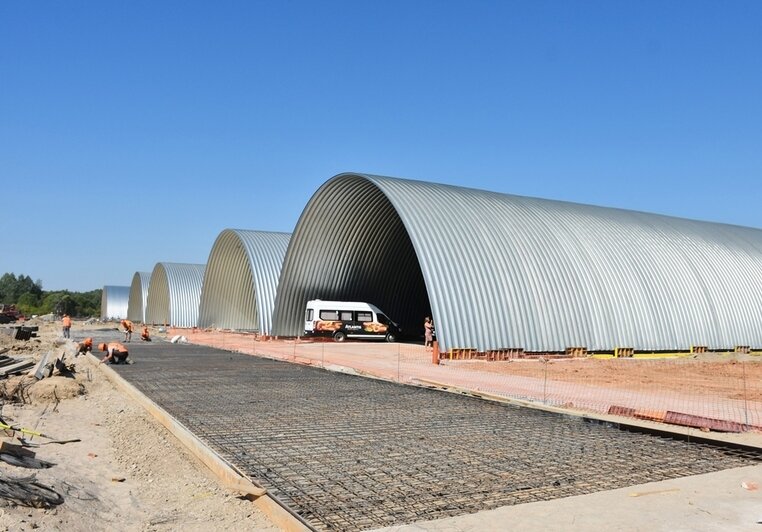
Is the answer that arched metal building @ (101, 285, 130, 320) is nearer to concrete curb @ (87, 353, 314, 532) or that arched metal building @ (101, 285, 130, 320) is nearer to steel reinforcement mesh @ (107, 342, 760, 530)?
steel reinforcement mesh @ (107, 342, 760, 530)

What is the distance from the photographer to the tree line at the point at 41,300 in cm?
11944

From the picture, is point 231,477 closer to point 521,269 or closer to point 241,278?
point 521,269

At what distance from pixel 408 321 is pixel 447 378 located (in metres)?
24.1

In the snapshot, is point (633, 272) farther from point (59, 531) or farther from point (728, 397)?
point (59, 531)

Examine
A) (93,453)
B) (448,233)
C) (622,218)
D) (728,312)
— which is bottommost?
(93,453)

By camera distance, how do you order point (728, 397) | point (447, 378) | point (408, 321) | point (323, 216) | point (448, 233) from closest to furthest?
point (728, 397), point (447, 378), point (448, 233), point (323, 216), point (408, 321)

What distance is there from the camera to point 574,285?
2933cm

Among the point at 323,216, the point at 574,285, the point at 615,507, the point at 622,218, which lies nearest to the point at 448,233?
the point at 574,285

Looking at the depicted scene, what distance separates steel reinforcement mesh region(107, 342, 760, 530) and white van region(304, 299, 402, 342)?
68.5ft

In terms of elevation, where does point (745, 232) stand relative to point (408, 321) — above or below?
above

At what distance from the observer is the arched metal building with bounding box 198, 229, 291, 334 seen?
43491 mm

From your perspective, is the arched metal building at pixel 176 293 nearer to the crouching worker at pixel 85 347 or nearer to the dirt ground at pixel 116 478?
the crouching worker at pixel 85 347

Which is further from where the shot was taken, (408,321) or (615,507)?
(408,321)

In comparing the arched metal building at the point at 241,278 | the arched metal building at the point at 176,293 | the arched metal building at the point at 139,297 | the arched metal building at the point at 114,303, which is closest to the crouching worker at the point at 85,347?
the arched metal building at the point at 241,278
